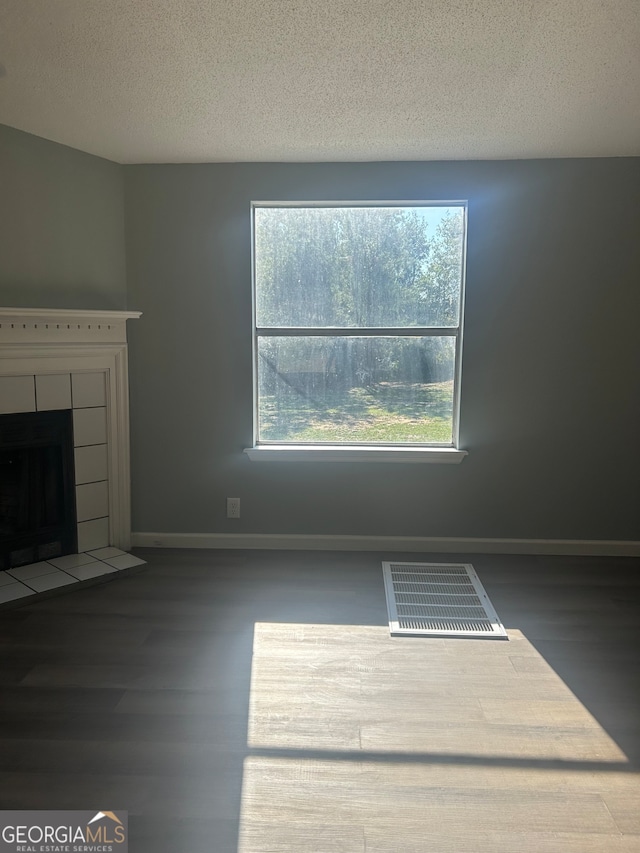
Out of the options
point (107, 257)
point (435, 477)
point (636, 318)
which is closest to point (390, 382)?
point (435, 477)

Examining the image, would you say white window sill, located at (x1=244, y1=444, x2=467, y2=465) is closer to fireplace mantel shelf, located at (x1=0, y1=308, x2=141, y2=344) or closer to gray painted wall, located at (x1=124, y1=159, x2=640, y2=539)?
gray painted wall, located at (x1=124, y1=159, x2=640, y2=539)

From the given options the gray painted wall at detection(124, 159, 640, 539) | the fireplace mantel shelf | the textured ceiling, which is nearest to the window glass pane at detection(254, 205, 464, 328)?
the gray painted wall at detection(124, 159, 640, 539)

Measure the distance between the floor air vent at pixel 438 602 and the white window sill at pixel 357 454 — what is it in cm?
61

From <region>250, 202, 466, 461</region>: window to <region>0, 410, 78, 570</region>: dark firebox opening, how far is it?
3.68 feet

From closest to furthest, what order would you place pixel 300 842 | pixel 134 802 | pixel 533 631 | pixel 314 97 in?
pixel 300 842
pixel 134 802
pixel 314 97
pixel 533 631

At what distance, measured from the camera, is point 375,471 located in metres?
3.63

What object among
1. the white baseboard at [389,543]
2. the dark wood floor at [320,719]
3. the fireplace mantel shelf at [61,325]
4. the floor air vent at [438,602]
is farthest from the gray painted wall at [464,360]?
the dark wood floor at [320,719]

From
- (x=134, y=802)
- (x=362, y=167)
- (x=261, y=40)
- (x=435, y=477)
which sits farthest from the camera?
(x=435, y=477)

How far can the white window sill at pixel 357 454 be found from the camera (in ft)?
11.7

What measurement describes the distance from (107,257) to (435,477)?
90.5 inches

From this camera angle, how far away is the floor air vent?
8.95ft

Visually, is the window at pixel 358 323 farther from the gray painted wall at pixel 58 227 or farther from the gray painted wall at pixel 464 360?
the gray painted wall at pixel 58 227

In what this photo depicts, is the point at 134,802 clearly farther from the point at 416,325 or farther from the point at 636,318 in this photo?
the point at 636,318

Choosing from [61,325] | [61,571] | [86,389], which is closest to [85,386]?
[86,389]
